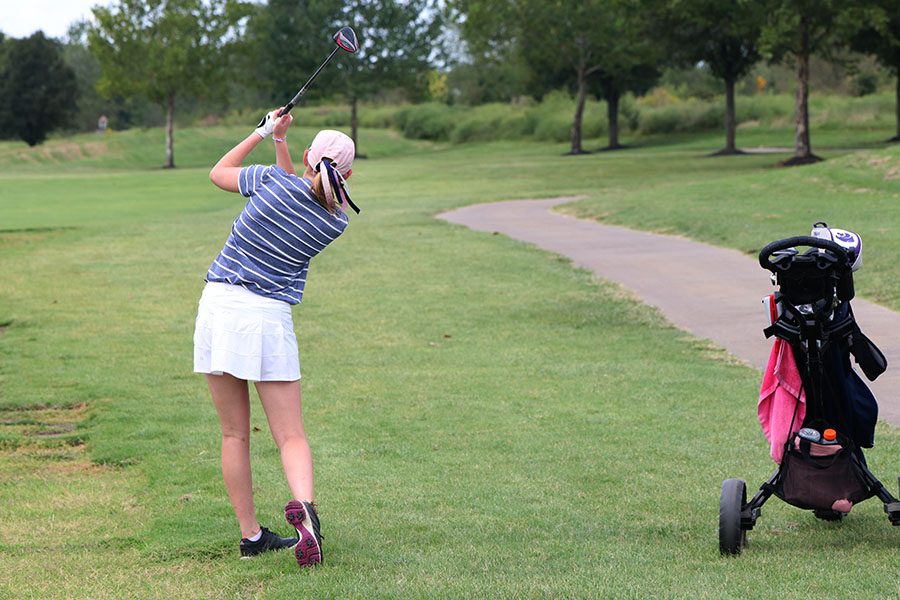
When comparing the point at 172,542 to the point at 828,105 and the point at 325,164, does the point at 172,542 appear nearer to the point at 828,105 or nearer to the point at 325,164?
the point at 325,164

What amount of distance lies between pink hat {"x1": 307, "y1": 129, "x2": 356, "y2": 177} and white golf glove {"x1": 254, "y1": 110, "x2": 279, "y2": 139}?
14.6 inches

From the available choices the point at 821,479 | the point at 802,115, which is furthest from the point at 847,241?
the point at 802,115

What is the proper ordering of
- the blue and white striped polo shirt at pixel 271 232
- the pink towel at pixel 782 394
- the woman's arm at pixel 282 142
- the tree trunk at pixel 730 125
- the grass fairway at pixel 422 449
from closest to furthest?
the grass fairway at pixel 422 449 < the blue and white striped polo shirt at pixel 271 232 < the pink towel at pixel 782 394 < the woman's arm at pixel 282 142 < the tree trunk at pixel 730 125

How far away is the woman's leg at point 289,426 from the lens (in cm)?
538

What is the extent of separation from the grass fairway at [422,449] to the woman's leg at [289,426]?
36cm

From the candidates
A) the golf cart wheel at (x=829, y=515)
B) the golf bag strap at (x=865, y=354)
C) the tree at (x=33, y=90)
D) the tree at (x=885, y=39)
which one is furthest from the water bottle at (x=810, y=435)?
the tree at (x=33, y=90)

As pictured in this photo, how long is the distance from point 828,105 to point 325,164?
67.6m

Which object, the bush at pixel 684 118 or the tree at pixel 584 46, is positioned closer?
the tree at pixel 584 46

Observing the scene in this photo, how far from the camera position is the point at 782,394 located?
18.4ft

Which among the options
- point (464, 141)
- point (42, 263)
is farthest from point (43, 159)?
point (42, 263)

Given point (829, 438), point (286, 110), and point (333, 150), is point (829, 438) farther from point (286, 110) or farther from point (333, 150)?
point (286, 110)

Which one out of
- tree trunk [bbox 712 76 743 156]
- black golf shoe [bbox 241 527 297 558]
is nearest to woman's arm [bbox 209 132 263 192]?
black golf shoe [bbox 241 527 297 558]

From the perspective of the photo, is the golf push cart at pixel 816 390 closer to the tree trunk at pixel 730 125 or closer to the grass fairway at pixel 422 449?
the grass fairway at pixel 422 449

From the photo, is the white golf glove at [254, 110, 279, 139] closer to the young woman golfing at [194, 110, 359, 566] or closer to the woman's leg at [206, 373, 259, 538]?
the young woman golfing at [194, 110, 359, 566]
